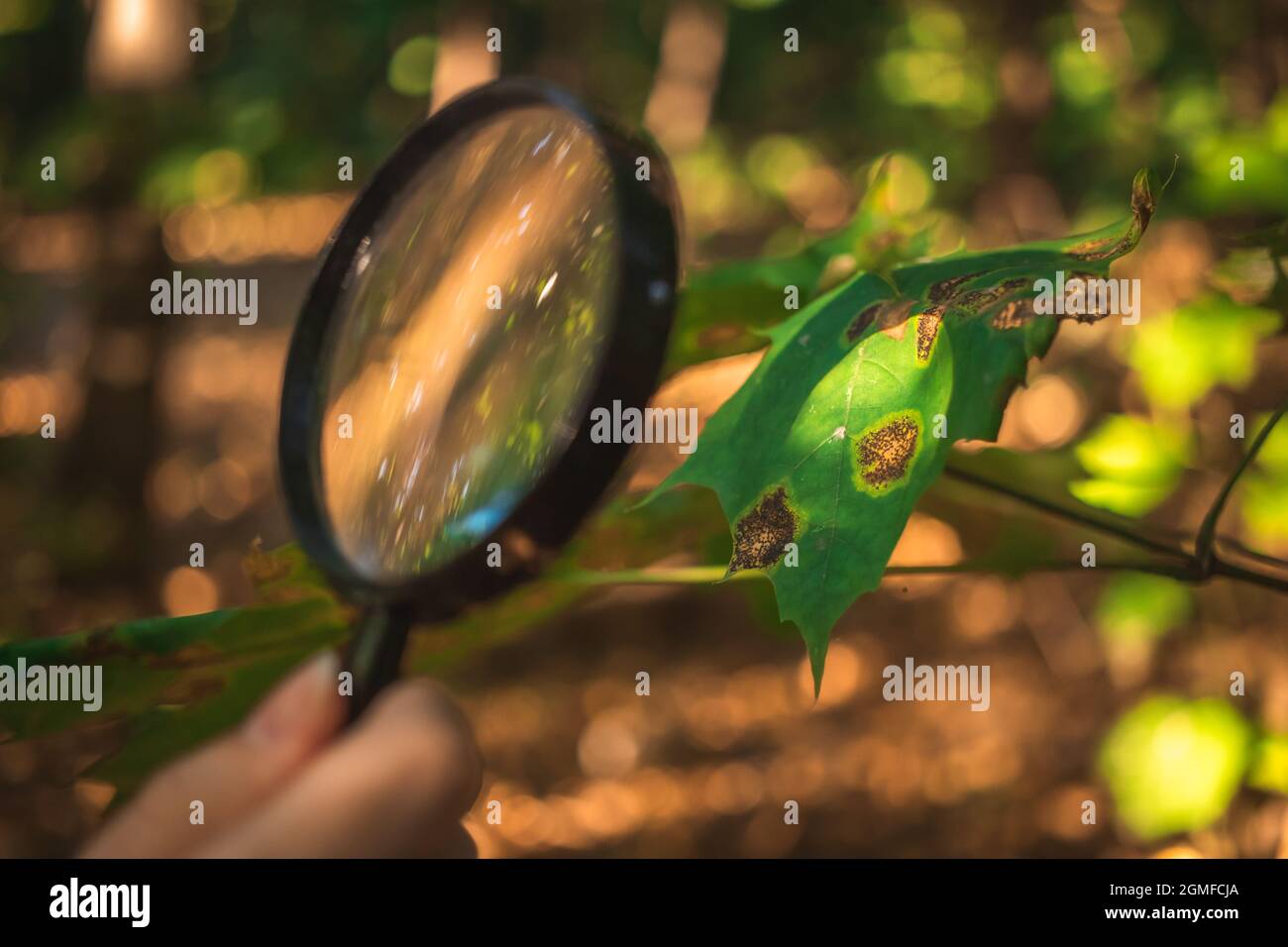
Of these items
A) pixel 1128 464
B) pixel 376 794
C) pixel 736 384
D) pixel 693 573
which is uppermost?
pixel 736 384

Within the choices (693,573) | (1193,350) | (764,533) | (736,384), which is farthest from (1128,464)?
(736,384)

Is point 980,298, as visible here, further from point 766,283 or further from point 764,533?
point 766,283

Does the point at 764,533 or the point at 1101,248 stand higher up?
the point at 1101,248

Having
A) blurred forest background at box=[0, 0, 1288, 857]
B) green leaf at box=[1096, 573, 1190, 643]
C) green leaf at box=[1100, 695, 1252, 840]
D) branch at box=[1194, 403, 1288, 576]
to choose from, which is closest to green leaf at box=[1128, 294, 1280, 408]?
blurred forest background at box=[0, 0, 1288, 857]

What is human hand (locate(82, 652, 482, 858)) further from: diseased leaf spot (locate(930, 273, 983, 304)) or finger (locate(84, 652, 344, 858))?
diseased leaf spot (locate(930, 273, 983, 304))

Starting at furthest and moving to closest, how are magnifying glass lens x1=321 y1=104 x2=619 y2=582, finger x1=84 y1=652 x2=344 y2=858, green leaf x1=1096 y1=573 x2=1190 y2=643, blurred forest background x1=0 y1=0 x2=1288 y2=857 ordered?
1. blurred forest background x1=0 y1=0 x2=1288 y2=857
2. green leaf x1=1096 y1=573 x2=1190 y2=643
3. magnifying glass lens x1=321 y1=104 x2=619 y2=582
4. finger x1=84 y1=652 x2=344 y2=858
